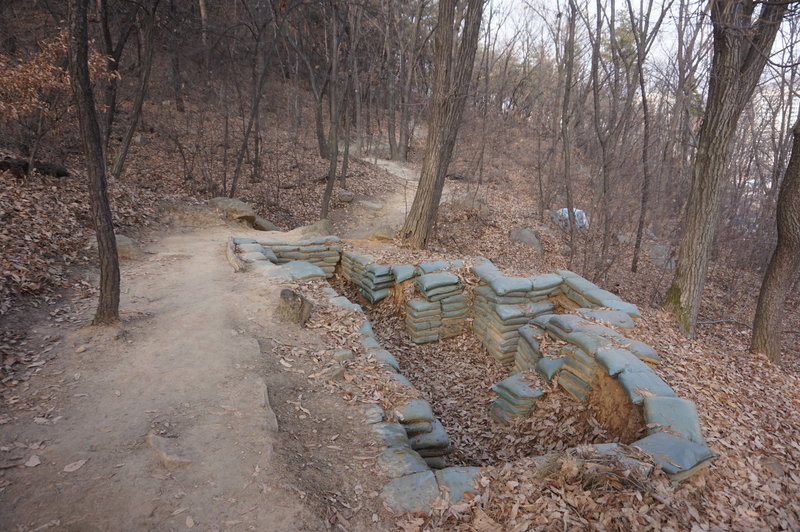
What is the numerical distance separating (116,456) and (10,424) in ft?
2.99

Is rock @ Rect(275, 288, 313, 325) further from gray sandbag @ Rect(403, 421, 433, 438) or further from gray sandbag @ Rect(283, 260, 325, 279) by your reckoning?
gray sandbag @ Rect(403, 421, 433, 438)

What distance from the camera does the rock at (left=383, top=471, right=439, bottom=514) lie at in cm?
288

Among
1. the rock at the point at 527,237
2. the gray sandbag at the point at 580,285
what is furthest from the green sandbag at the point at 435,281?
the rock at the point at 527,237

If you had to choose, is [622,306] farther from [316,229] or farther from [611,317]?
[316,229]

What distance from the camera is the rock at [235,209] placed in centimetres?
1003

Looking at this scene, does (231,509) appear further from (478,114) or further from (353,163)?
(478,114)

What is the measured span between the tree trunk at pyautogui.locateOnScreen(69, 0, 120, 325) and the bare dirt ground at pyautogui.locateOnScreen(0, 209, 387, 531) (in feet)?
1.17

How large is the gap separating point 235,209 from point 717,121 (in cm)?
920

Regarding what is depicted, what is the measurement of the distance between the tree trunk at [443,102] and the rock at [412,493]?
6160mm

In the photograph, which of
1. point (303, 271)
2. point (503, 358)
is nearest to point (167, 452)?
point (303, 271)

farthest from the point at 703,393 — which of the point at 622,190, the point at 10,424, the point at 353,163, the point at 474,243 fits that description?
the point at 353,163

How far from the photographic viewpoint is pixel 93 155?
13.0ft

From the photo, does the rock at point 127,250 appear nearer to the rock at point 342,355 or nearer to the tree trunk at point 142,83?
the rock at point 342,355

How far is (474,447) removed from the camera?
4.72 metres
